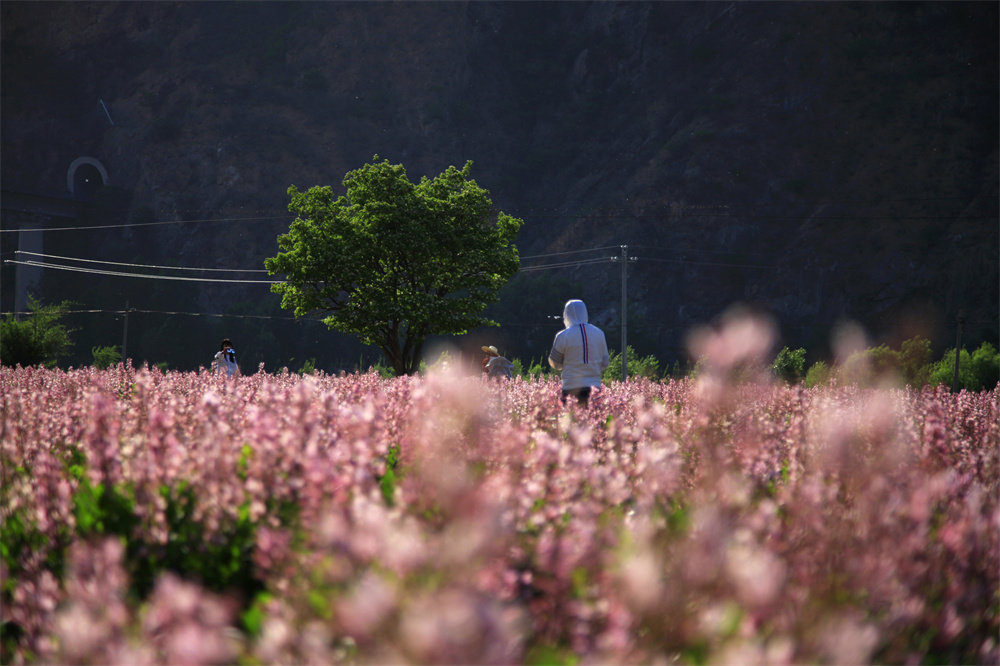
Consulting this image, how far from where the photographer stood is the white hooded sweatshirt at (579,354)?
8.96m

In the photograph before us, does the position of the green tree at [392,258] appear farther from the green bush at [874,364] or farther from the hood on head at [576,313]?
the green bush at [874,364]

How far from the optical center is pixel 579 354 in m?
8.95

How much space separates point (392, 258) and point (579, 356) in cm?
1336

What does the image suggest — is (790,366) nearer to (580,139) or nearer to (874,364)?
(874,364)

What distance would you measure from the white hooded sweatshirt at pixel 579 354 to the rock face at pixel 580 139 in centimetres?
6479

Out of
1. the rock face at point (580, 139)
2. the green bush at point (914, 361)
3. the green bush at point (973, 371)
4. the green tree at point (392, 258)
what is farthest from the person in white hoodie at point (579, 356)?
the rock face at point (580, 139)

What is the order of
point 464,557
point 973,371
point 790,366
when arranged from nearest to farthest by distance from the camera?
1. point 464,557
2. point 790,366
3. point 973,371

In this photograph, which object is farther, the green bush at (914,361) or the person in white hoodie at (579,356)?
the green bush at (914,361)

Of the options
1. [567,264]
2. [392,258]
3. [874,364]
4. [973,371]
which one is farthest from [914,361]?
[567,264]

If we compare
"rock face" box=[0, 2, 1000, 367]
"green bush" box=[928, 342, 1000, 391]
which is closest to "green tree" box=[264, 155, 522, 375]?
"green bush" box=[928, 342, 1000, 391]

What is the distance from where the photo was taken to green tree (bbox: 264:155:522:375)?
20578mm

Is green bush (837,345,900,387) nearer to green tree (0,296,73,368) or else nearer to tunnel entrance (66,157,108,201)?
green tree (0,296,73,368)

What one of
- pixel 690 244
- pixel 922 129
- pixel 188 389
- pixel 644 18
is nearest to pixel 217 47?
pixel 644 18

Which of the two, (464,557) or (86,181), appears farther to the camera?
(86,181)
